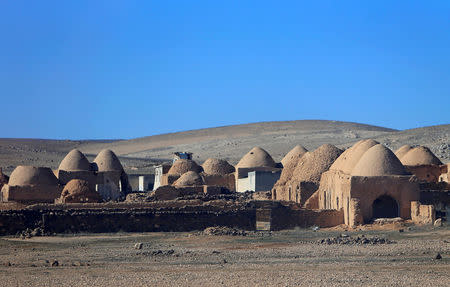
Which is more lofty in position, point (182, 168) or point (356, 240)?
point (182, 168)

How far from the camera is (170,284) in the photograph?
13422 mm

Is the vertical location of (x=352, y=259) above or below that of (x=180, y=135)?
below

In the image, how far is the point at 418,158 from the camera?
33250 millimetres

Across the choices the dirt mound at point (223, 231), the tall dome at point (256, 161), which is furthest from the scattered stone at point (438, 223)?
the tall dome at point (256, 161)

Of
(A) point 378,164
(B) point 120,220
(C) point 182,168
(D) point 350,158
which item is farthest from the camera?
(C) point 182,168

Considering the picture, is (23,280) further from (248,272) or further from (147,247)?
(147,247)

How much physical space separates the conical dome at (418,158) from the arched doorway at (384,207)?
7178 mm

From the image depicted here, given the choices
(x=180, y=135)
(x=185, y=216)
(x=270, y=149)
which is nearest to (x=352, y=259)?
(x=185, y=216)

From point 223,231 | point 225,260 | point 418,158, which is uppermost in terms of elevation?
point 418,158

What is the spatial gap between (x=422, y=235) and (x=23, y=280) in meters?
11.2

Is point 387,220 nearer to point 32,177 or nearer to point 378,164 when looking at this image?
point 378,164

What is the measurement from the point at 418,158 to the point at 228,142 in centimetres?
5369

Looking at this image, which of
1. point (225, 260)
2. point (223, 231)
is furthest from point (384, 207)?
point (225, 260)

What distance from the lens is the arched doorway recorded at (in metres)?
26.0
